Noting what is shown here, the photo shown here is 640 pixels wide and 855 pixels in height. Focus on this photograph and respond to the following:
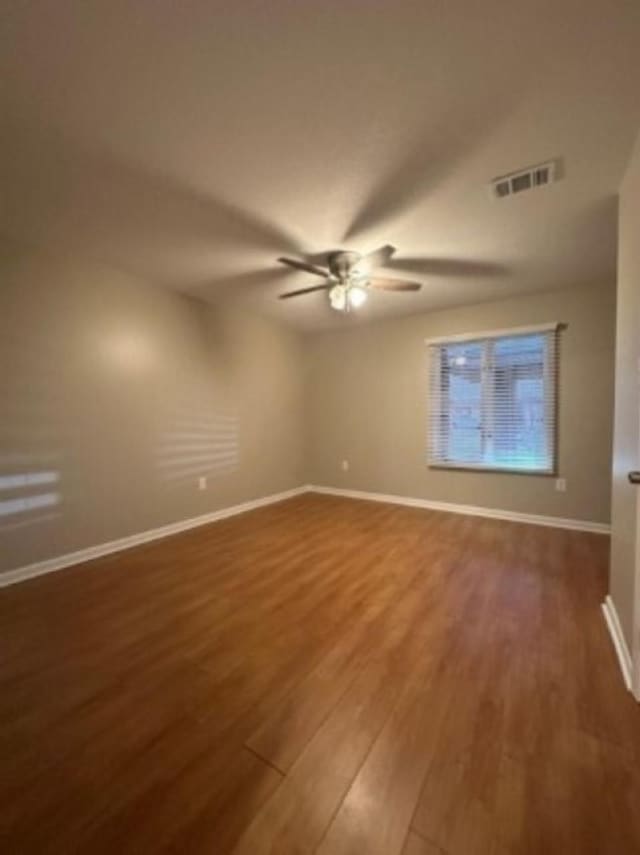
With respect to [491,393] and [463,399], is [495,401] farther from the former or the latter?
[463,399]

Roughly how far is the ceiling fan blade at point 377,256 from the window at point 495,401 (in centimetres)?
186

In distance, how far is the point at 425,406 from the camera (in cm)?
439

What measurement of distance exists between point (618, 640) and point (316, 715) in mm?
1503

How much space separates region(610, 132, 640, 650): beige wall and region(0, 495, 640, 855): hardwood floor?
1.16 ft

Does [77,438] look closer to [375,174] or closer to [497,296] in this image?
[375,174]

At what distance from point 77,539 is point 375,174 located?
3.25m

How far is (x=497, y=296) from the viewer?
3.85 meters

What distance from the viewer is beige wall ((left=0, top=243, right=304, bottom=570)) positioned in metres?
2.60

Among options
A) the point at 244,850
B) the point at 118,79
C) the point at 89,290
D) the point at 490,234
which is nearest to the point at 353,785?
the point at 244,850

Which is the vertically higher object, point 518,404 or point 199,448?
point 518,404

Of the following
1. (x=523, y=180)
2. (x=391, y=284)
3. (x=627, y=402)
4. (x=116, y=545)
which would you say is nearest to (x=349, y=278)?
(x=391, y=284)

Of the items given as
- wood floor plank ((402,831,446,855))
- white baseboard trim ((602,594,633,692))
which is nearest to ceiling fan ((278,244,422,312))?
white baseboard trim ((602,594,633,692))

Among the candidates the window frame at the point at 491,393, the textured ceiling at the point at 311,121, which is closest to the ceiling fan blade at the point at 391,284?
the textured ceiling at the point at 311,121

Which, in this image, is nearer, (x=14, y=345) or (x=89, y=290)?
(x=14, y=345)
